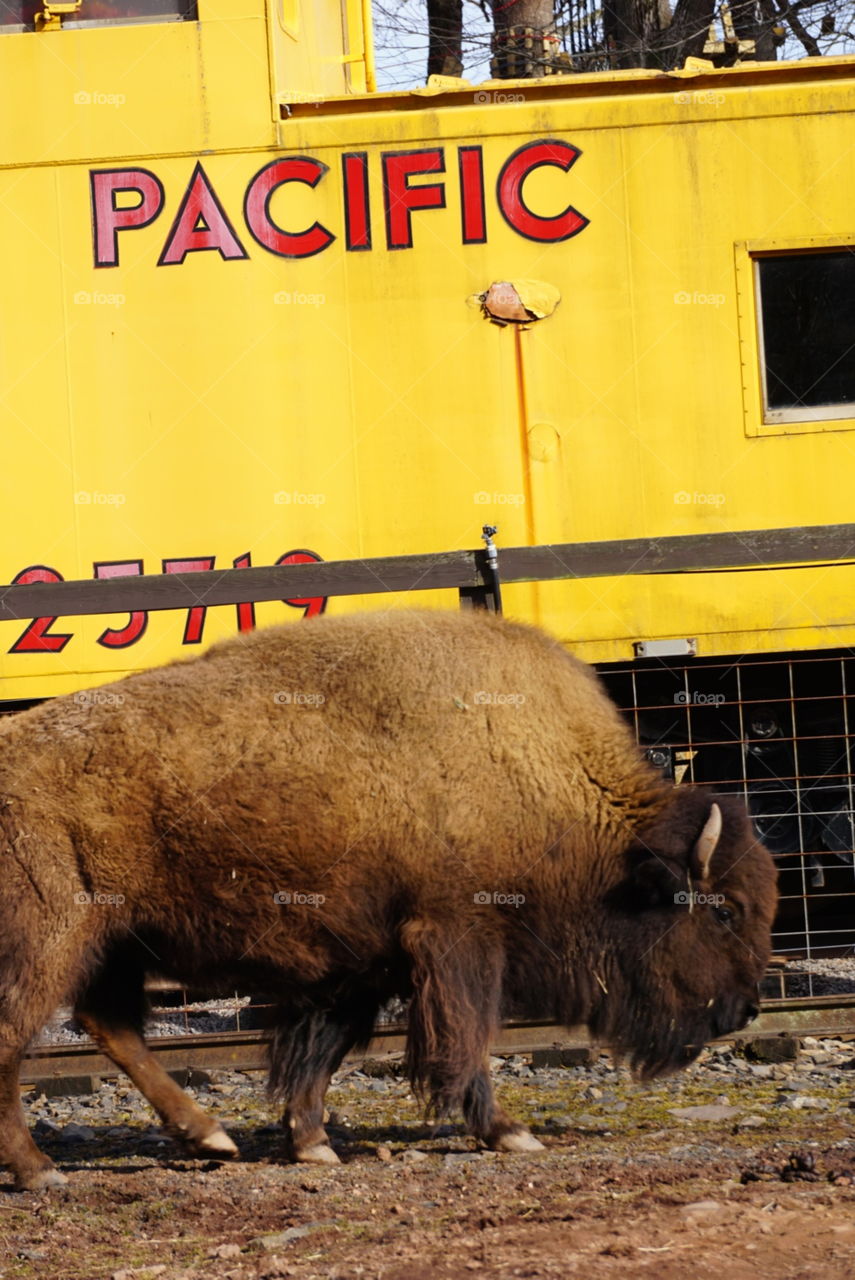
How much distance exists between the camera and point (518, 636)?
211 inches

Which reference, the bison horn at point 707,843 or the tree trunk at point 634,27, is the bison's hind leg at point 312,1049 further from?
the tree trunk at point 634,27

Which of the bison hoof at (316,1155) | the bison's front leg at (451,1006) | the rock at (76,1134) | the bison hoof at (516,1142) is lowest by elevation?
the rock at (76,1134)

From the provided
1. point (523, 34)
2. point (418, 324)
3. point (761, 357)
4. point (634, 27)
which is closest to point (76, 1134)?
point (418, 324)

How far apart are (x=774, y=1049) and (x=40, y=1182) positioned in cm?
311

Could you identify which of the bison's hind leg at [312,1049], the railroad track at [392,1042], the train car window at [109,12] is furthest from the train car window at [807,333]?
the bison's hind leg at [312,1049]

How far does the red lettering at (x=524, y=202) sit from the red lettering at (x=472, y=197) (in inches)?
4.1

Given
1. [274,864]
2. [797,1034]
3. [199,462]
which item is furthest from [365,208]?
[797,1034]

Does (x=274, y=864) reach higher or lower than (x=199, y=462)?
lower

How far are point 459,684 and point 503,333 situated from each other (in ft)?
9.83

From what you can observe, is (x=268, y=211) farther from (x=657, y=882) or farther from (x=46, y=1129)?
(x=46, y=1129)

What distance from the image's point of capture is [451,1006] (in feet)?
15.8

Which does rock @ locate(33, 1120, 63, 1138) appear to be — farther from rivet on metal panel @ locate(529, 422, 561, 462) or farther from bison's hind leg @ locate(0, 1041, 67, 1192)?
rivet on metal panel @ locate(529, 422, 561, 462)

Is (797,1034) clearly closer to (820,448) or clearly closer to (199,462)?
(820,448)

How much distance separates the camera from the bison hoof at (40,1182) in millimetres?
4758
